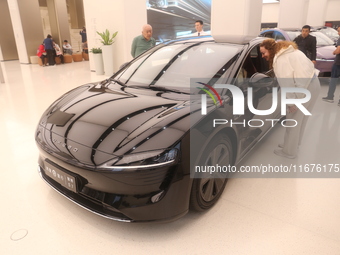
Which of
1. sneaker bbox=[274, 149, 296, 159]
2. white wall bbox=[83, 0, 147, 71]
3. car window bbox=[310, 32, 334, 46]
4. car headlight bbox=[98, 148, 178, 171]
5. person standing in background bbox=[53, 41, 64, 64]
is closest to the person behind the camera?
car headlight bbox=[98, 148, 178, 171]

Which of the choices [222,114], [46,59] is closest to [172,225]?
[222,114]

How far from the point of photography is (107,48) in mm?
7535

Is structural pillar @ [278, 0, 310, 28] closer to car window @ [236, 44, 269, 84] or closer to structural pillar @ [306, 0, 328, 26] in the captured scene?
structural pillar @ [306, 0, 328, 26]

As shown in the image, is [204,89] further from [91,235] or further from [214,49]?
[91,235]

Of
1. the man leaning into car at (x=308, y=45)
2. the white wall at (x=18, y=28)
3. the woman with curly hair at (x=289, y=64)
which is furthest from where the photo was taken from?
the white wall at (x=18, y=28)

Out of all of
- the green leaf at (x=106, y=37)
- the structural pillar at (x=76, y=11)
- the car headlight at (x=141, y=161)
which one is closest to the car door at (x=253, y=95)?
the car headlight at (x=141, y=161)

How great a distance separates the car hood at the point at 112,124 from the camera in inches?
58.8

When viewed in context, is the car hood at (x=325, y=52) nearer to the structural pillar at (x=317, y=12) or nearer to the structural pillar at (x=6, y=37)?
the structural pillar at (x=317, y=12)

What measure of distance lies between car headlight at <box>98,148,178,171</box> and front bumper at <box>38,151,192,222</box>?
1.3 inches

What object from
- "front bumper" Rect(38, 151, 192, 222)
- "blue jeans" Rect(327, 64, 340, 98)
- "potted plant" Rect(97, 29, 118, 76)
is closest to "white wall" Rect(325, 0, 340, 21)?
"blue jeans" Rect(327, 64, 340, 98)

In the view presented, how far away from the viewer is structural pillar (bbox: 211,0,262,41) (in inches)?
267

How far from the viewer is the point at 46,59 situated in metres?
10.6

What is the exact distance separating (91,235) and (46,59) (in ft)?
34.6

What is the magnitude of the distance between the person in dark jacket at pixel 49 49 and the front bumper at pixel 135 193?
10.1 m
